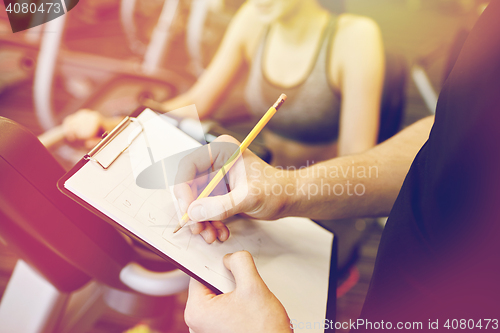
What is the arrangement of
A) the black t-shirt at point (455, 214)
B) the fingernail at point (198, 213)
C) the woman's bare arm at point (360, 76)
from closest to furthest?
the black t-shirt at point (455, 214)
the fingernail at point (198, 213)
the woman's bare arm at point (360, 76)

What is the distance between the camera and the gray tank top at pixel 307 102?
2.10 feet

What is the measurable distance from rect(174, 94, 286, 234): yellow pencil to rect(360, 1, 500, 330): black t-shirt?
17 centimetres

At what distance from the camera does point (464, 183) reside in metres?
0.24

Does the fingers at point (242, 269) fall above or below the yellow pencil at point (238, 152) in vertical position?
below

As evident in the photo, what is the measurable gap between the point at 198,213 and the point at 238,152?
0.32ft

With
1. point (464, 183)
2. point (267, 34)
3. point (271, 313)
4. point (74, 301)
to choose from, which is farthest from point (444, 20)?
point (74, 301)

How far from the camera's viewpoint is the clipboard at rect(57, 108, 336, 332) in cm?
29

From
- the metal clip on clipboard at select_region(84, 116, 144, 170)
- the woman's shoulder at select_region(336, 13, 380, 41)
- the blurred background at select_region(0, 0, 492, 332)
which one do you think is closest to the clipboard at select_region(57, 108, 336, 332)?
Result: the metal clip on clipboard at select_region(84, 116, 144, 170)

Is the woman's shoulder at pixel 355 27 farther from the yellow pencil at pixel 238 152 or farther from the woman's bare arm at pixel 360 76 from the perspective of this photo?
the yellow pencil at pixel 238 152

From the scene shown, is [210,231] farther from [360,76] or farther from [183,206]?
[360,76]

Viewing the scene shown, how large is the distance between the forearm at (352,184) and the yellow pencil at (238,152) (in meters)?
0.09

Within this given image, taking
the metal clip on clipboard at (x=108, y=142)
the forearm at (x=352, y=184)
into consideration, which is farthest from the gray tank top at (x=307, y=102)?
the metal clip on clipboard at (x=108, y=142)

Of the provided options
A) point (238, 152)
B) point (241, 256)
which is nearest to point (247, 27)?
point (238, 152)

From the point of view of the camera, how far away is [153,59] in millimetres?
1175
